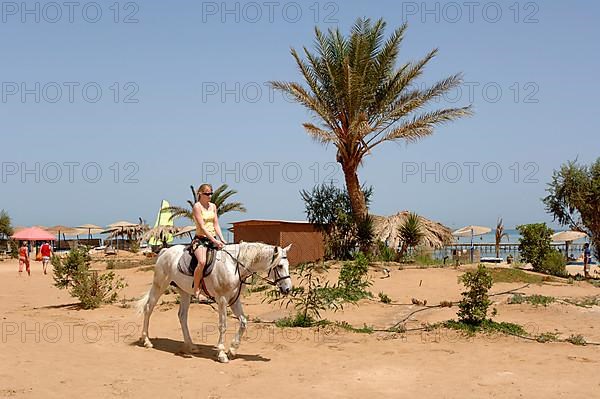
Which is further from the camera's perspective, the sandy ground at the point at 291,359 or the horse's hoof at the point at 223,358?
the horse's hoof at the point at 223,358

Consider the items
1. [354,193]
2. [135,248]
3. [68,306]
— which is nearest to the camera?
[68,306]

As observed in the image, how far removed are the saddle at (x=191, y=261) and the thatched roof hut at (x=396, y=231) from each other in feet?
46.1

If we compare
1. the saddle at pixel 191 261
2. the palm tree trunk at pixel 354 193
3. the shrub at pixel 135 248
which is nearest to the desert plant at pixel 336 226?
the palm tree trunk at pixel 354 193

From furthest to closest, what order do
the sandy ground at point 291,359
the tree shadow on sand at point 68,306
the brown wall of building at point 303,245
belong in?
the brown wall of building at point 303,245, the tree shadow on sand at point 68,306, the sandy ground at point 291,359

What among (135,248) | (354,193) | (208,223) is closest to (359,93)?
(354,193)

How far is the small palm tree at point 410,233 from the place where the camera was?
76.1 feet

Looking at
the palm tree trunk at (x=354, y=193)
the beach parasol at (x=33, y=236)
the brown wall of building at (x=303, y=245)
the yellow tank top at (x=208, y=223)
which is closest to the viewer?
the yellow tank top at (x=208, y=223)

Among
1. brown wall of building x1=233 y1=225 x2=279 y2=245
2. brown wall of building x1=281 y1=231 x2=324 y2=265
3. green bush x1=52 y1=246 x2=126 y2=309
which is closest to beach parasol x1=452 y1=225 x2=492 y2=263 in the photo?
brown wall of building x1=281 y1=231 x2=324 y2=265

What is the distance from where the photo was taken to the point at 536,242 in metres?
23.5

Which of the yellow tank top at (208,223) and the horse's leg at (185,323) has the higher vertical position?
the yellow tank top at (208,223)

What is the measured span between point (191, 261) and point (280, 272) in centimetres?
155

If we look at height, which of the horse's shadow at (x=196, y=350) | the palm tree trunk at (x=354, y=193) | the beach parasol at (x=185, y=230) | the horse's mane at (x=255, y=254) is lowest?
the horse's shadow at (x=196, y=350)

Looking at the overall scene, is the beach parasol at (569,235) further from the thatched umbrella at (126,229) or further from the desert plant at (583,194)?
the thatched umbrella at (126,229)

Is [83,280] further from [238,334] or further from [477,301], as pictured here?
[477,301]
